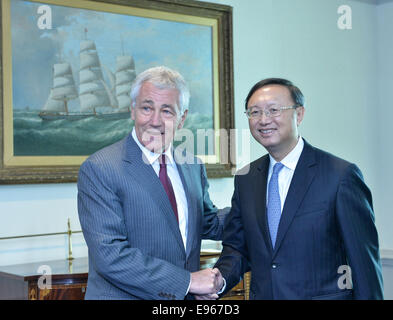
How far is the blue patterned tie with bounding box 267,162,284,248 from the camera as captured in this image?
2791 mm

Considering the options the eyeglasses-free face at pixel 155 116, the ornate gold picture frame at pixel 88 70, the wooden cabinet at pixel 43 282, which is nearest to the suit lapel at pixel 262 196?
the eyeglasses-free face at pixel 155 116

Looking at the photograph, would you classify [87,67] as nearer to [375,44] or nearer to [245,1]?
[245,1]

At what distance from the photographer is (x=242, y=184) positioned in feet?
9.99

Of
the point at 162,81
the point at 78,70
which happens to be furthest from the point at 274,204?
the point at 78,70

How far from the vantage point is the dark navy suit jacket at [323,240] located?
8.64 feet

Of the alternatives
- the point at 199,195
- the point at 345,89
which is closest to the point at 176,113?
the point at 199,195

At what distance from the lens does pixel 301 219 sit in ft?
8.83

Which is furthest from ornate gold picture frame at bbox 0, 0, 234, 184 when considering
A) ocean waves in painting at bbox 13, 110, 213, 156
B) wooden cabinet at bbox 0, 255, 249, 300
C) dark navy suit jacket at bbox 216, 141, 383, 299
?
dark navy suit jacket at bbox 216, 141, 383, 299

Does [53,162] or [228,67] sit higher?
[228,67]

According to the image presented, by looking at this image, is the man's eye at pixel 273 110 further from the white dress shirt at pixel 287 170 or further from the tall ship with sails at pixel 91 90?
the tall ship with sails at pixel 91 90

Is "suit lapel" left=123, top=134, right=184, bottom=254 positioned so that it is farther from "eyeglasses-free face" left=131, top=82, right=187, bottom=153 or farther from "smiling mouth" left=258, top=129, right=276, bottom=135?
"smiling mouth" left=258, top=129, right=276, bottom=135

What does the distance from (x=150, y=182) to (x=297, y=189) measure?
669 millimetres

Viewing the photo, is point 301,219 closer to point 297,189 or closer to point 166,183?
point 297,189

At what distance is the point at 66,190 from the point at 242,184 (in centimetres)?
186
